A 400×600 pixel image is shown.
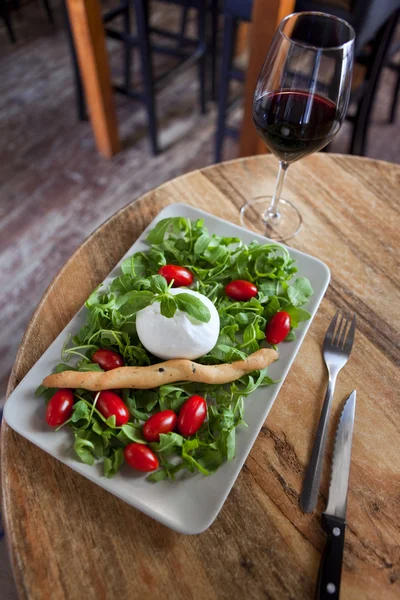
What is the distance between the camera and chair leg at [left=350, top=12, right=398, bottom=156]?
4.53 feet

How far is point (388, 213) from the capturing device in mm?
808

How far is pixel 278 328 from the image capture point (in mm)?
594

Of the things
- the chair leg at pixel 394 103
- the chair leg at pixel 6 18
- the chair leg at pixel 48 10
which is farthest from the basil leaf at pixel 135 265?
the chair leg at pixel 48 10

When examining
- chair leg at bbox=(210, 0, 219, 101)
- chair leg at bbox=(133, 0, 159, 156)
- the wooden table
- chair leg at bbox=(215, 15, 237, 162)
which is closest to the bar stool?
chair leg at bbox=(215, 15, 237, 162)

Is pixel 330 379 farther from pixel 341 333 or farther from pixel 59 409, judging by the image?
pixel 59 409

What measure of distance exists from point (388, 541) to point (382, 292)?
1.12 feet

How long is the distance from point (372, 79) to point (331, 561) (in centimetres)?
144

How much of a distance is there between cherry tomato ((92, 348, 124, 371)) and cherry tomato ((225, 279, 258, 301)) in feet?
0.56

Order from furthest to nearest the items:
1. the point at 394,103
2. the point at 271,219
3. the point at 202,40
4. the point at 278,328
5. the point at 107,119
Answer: the point at 394,103 < the point at 202,40 < the point at 107,119 < the point at 271,219 < the point at 278,328

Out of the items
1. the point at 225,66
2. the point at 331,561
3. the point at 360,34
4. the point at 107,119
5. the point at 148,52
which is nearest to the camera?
the point at 331,561

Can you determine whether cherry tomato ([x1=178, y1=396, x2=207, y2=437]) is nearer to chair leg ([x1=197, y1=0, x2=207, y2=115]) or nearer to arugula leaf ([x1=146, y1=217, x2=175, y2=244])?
arugula leaf ([x1=146, y1=217, x2=175, y2=244])

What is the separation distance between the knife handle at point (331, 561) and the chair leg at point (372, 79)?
1.38 m

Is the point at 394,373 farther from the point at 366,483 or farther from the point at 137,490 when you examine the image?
the point at 137,490

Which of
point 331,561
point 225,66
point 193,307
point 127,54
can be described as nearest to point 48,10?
point 127,54
